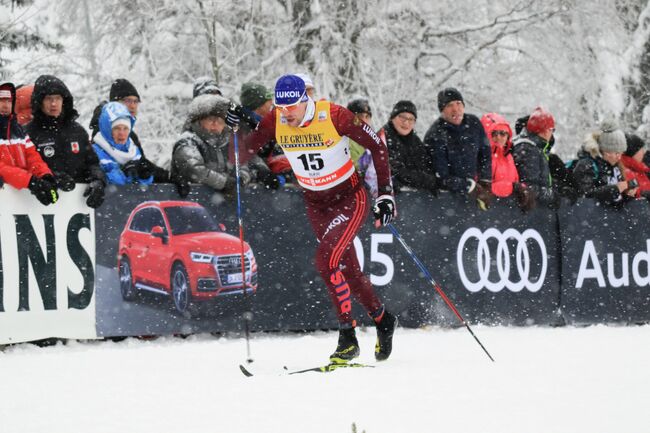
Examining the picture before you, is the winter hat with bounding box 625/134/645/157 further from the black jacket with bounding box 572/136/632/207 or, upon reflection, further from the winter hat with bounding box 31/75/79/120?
the winter hat with bounding box 31/75/79/120

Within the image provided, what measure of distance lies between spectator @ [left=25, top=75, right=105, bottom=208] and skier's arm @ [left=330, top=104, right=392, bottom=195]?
2292 mm

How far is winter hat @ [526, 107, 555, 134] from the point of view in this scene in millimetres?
9922

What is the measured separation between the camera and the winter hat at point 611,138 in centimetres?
1031

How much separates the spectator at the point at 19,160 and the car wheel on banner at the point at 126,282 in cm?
80

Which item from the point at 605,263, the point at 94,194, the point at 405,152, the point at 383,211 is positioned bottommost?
the point at 605,263

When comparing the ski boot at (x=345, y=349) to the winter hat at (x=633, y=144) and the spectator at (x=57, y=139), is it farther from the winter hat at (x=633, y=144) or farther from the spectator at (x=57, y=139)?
the winter hat at (x=633, y=144)

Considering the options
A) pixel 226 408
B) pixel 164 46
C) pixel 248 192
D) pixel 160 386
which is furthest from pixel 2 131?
pixel 164 46

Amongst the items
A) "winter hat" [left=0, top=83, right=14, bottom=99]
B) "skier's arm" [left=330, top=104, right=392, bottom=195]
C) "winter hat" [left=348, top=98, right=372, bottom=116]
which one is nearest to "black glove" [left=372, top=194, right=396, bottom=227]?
"skier's arm" [left=330, top=104, right=392, bottom=195]

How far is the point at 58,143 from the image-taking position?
25.7 feet

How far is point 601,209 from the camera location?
10.2 m

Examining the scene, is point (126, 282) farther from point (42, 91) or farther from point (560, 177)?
point (560, 177)

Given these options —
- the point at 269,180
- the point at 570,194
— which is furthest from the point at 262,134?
the point at 570,194

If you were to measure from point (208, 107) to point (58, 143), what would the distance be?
1375 millimetres

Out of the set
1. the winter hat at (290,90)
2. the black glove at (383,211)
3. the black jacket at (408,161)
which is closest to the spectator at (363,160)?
the black jacket at (408,161)
